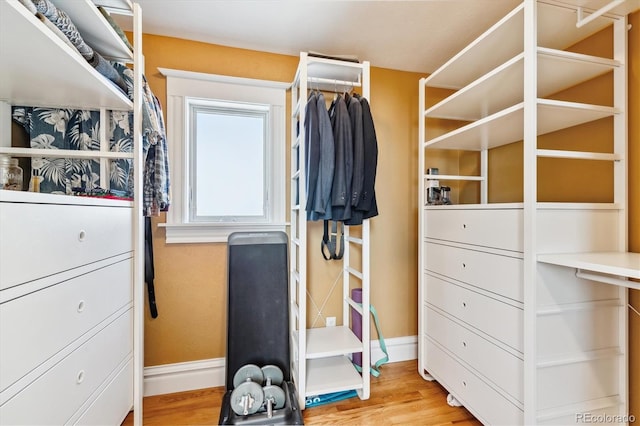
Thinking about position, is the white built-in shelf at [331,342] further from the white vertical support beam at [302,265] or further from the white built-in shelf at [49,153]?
the white built-in shelf at [49,153]

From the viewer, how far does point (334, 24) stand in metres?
1.71

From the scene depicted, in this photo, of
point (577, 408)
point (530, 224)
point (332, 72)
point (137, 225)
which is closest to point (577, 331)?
point (577, 408)

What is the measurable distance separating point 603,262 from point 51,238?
1851 mm

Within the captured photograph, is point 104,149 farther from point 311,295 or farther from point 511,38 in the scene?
point 511,38

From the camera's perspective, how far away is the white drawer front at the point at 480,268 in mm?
1272

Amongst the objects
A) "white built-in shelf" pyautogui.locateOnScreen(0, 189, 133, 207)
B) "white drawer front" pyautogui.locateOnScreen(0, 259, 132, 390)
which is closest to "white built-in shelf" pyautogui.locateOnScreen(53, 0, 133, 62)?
"white built-in shelf" pyautogui.locateOnScreen(0, 189, 133, 207)

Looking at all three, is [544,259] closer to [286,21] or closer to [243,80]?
[286,21]

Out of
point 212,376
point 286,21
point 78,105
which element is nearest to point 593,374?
point 212,376

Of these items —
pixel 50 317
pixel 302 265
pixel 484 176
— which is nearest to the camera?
pixel 50 317

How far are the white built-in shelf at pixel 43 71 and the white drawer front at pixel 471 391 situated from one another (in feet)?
7.31

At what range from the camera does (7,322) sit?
2.24 ft

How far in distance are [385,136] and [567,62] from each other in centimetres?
113

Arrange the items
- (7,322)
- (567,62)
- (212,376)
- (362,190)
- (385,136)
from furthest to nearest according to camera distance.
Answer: (385,136), (212,376), (362,190), (567,62), (7,322)

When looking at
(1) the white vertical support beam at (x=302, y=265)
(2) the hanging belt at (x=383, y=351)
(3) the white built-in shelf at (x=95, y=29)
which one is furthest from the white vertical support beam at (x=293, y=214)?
(3) the white built-in shelf at (x=95, y=29)
